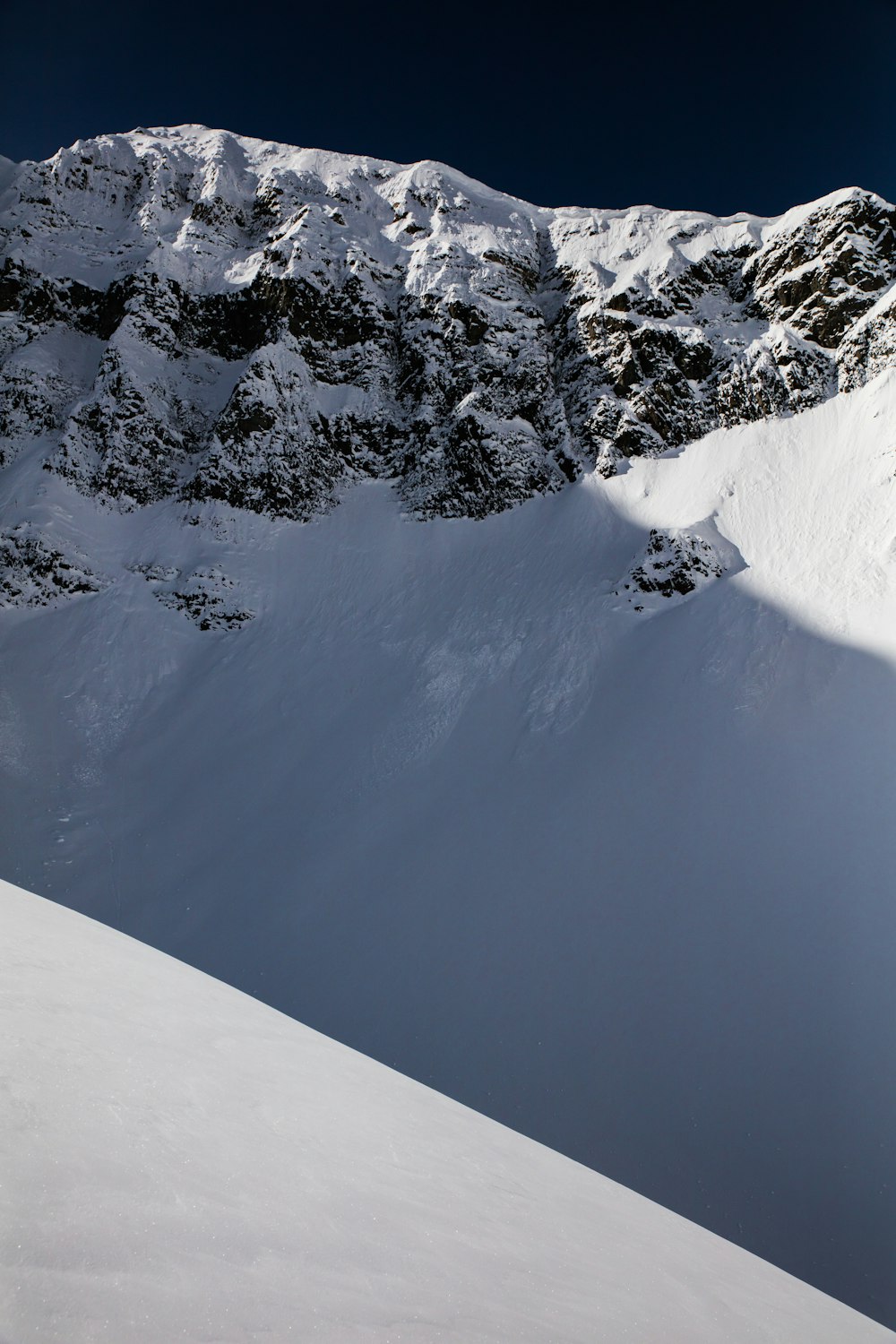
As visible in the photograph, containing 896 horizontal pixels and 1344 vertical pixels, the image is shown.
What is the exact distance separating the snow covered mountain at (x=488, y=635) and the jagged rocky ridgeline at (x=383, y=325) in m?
0.20

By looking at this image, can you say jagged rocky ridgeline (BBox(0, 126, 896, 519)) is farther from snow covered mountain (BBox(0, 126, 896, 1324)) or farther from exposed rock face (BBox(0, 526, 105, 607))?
exposed rock face (BBox(0, 526, 105, 607))

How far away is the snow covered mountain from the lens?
411 inches

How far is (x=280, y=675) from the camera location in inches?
860

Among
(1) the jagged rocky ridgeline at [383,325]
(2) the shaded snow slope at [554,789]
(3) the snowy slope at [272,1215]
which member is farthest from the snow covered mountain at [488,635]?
(3) the snowy slope at [272,1215]

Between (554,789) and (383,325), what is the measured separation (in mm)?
→ 26373

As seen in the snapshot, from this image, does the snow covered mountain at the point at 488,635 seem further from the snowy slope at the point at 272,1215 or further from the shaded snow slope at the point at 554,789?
the snowy slope at the point at 272,1215

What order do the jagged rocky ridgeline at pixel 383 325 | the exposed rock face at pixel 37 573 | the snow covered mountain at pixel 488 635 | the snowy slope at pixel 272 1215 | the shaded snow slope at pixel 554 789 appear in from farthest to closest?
1. the jagged rocky ridgeline at pixel 383 325
2. the exposed rock face at pixel 37 573
3. the snow covered mountain at pixel 488 635
4. the shaded snow slope at pixel 554 789
5. the snowy slope at pixel 272 1215

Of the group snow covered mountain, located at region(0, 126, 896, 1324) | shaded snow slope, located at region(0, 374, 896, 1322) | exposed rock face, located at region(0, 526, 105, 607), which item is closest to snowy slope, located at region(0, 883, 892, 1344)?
shaded snow slope, located at region(0, 374, 896, 1322)

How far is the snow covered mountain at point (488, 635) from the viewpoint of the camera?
411 inches

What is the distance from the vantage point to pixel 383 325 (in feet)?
105

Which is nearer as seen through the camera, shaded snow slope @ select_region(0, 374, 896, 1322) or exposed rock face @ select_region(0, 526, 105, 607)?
shaded snow slope @ select_region(0, 374, 896, 1322)

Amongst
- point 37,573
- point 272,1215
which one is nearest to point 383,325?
point 37,573

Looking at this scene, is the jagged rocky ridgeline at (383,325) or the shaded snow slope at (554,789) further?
the jagged rocky ridgeline at (383,325)

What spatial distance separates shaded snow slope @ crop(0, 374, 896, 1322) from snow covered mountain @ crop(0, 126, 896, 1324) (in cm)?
8
